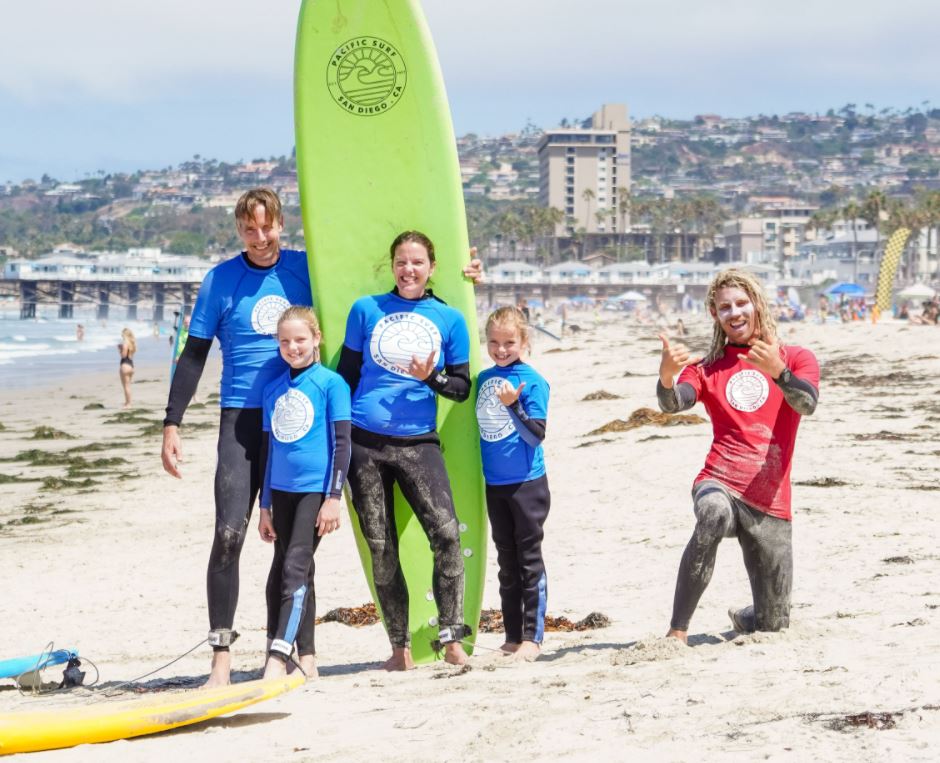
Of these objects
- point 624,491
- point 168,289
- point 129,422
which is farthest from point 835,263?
point 624,491

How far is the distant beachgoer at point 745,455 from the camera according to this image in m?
3.90

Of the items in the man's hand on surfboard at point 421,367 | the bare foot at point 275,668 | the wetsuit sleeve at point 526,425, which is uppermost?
the man's hand on surfboard at point 421,367

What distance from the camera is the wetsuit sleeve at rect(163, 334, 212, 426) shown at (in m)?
4.15

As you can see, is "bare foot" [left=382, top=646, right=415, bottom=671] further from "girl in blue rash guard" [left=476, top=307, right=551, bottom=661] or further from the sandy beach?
"girl in blue rash guard" [left=476, top=307, right=551, bottom=661]

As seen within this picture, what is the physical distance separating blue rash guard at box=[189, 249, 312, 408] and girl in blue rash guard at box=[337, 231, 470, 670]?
0.86 ft

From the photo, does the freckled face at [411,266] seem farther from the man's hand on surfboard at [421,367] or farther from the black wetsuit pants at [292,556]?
the black wetsuit pants at [292,556]

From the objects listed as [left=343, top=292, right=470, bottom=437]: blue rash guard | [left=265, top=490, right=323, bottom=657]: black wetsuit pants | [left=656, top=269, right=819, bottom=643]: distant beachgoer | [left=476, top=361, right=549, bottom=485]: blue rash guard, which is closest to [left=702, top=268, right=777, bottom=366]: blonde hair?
[left=656, top=269, right=819, bottom=643]: distant beachgoer

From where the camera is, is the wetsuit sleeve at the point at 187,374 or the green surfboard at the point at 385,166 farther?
the green surfboard at the point at 385,166

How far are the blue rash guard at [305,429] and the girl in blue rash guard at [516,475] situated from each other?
1.82 ft

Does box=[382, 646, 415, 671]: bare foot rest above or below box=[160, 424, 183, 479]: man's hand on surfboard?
below

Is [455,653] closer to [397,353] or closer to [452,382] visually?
[452,382]

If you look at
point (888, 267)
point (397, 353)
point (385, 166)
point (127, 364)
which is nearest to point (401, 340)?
point (397, 353)

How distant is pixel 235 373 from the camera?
13.5 feet

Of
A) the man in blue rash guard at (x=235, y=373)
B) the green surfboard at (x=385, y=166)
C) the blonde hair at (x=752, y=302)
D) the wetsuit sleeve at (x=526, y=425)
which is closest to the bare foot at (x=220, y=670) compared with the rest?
the man in blue rash guard at (x=235, y=373)
